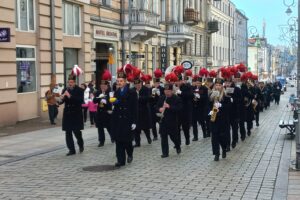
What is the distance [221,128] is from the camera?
11312 mm

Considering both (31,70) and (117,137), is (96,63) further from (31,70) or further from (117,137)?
(117,137)

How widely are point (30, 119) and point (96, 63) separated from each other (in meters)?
8.73

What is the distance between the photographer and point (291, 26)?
96.0 ft

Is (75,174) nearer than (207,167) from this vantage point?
Yes

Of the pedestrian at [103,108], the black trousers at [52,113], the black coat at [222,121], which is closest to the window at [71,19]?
the black trousers at [52,113]

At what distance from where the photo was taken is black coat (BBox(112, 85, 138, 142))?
10250 millimetres

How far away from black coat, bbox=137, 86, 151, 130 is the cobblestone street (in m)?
0.95

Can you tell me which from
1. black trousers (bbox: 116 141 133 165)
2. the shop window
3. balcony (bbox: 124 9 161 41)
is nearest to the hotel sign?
balcony (bbox: 124 9 161 41)

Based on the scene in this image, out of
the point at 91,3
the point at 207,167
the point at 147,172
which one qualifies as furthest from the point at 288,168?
the point at 91,3

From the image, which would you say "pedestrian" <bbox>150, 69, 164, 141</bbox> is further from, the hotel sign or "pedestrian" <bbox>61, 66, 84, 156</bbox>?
the hotel sign

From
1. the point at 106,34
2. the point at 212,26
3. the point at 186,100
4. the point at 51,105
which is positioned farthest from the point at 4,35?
the point at 212,26

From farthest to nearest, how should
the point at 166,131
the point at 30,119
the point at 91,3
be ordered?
the point at 91,3 → the point at 30,119 → the point at 166,131

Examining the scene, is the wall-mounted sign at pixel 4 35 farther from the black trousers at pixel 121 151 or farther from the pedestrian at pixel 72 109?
the black trousers at pixel 121 151

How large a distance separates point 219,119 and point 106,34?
17.0 metres
